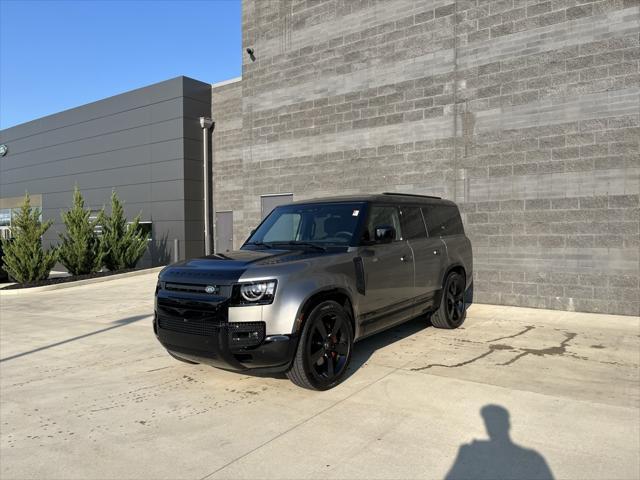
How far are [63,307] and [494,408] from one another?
10077 millimetres

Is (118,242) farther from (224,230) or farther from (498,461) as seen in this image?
(498,461)

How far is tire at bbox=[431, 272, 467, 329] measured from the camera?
7.05 metres

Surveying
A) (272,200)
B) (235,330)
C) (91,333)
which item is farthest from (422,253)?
(272,200)

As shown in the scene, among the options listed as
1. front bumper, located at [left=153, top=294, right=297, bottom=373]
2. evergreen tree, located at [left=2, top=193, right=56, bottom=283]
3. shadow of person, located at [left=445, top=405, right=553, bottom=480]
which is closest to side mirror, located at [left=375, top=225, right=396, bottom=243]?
front bumper, located at [left=153, top=294, right=297, bottom=373]

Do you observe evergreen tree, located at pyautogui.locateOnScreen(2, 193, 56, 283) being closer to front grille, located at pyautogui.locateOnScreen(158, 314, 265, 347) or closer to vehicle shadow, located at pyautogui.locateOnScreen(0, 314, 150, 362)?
vehicle shadow, located at pyautogui.locateOnScreen(0, 314, 150, 362)

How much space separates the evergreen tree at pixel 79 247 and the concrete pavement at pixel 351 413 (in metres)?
10.2

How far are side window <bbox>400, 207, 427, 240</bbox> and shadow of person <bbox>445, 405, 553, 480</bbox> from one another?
9.81ft

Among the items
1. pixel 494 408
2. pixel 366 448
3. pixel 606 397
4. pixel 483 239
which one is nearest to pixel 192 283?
pixel 366 448

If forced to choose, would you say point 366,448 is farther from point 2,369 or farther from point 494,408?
point 2,369

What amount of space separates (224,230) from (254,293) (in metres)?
15.4

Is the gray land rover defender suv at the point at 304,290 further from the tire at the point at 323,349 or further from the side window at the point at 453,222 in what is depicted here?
the side window at the point at 453,222

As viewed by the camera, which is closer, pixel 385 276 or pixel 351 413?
pixel 351 413

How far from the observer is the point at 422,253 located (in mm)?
6363

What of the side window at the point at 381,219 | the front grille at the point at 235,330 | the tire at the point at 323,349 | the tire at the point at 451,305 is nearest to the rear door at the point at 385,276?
the side window at the point at 381,219
